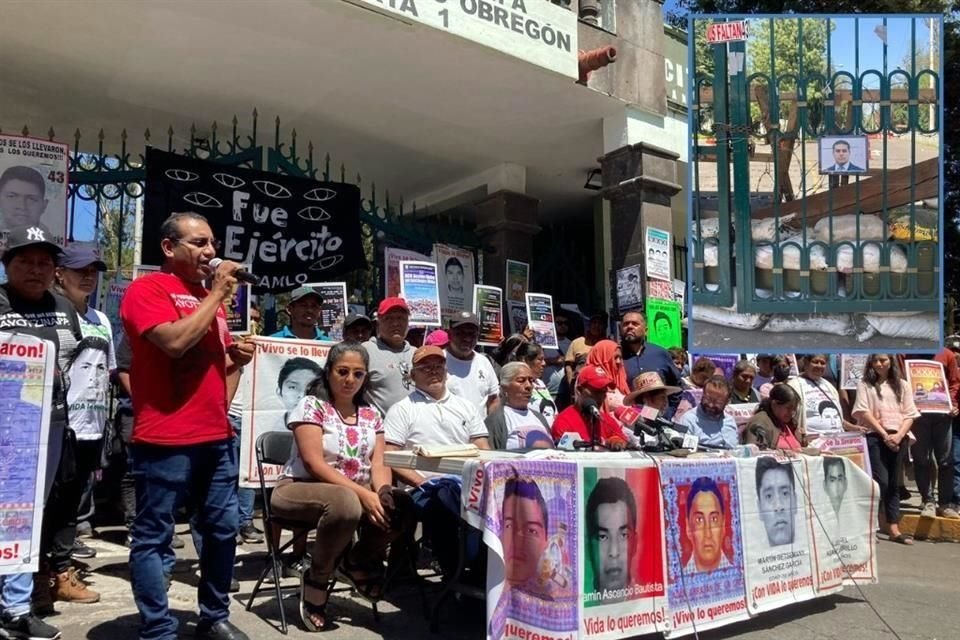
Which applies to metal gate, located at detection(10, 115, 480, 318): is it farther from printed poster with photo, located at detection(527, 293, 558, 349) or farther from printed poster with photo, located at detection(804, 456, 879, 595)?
printed poster with photo, located at detection(804, 456, 879, 595)

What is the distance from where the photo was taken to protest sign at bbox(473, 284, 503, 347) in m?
9.41

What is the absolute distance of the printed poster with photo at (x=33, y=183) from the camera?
7375mm

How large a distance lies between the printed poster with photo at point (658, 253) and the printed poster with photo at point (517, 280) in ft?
5.98


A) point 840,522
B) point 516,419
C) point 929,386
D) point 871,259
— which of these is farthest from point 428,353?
point 929,386

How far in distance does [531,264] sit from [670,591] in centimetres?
740

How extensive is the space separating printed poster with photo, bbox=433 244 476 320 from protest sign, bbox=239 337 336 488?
4133 mm

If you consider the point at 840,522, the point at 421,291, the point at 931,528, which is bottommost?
the point at 931,528

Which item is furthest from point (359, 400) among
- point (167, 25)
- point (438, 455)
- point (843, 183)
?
point (843, 183)

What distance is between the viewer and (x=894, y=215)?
809 centimetres

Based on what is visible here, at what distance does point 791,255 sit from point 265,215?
517 centimetres

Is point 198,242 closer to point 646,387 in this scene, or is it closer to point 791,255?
point 646,387

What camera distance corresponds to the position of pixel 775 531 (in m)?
4.82

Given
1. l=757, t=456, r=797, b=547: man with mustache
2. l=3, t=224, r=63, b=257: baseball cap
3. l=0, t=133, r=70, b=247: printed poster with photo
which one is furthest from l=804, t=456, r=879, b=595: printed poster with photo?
l=0, t=133, r=70, b=247: printed poster with photo

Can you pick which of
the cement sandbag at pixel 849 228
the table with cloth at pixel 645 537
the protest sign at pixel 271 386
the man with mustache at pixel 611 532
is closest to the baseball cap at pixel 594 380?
the table with cloth at pixel 645 537
